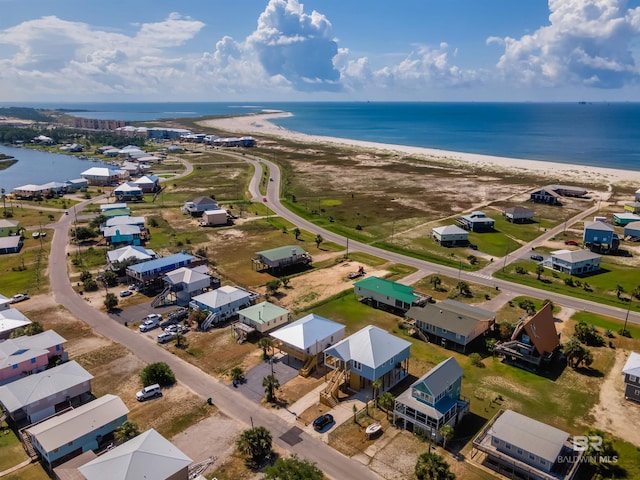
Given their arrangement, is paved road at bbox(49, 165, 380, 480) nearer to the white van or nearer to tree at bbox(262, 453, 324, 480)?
the white van

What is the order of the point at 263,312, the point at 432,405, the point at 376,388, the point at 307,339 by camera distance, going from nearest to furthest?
the point at 432,405, the point at 376,388, the point at 307,339, the point at 263,312

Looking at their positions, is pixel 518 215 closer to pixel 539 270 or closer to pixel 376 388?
pixel 539 270

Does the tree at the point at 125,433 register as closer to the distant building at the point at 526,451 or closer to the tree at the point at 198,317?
the tree at the point at 198,317

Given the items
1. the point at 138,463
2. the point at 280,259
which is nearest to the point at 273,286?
the point at 280,259

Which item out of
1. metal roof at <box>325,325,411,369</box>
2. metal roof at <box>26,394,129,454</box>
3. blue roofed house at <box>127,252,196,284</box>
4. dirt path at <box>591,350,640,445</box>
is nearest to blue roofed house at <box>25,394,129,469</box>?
metal roof at <box>26,394,129,454</box>

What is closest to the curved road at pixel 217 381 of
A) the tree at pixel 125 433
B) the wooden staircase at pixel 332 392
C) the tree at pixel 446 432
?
the wooden staircase at pixel 332 392

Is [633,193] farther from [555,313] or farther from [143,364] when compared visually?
[143,364]

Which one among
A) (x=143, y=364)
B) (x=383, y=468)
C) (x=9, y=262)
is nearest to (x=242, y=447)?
(x=383, y=468)
